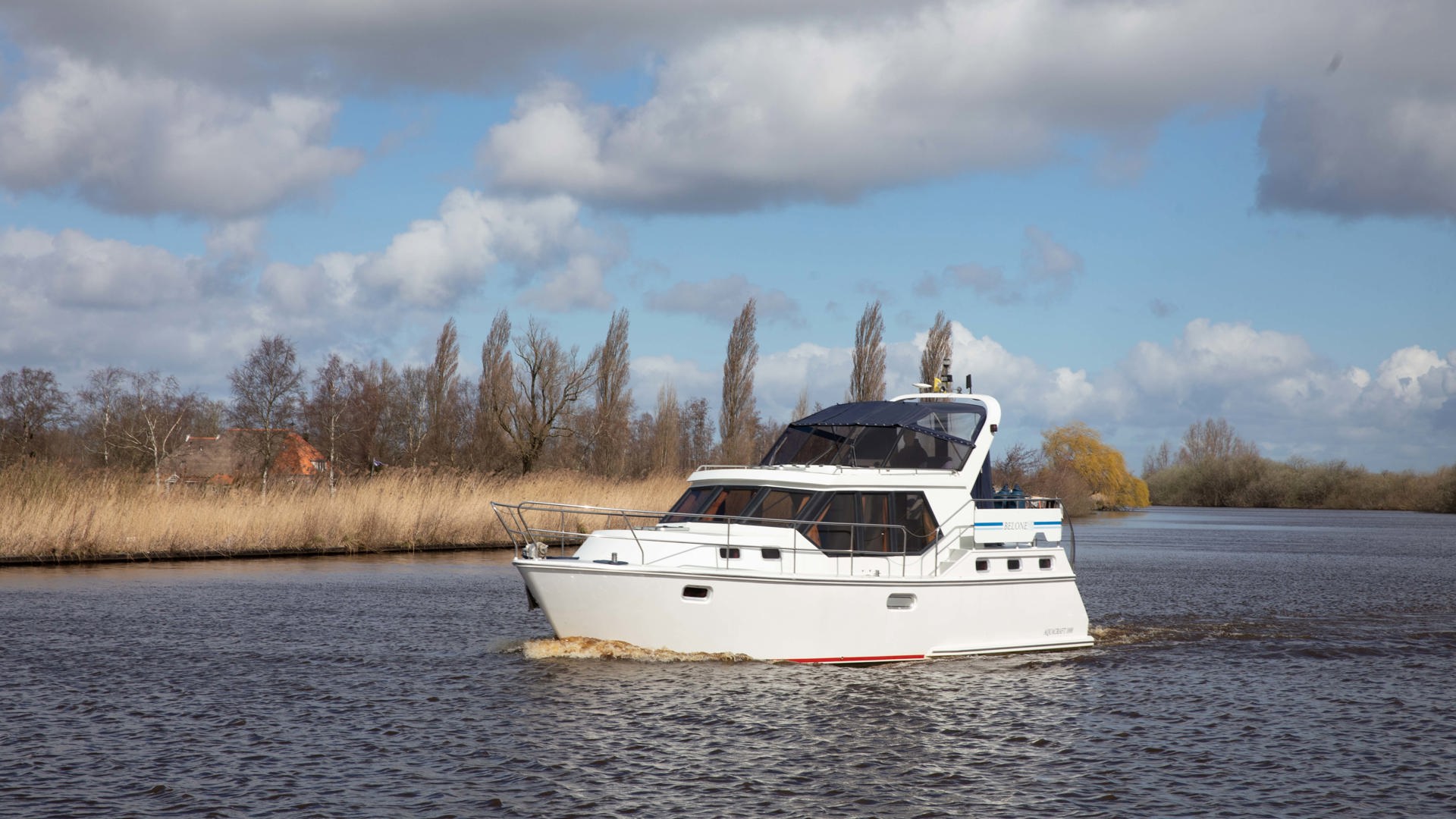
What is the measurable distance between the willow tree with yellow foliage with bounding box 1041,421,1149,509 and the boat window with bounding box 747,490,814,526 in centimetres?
7304

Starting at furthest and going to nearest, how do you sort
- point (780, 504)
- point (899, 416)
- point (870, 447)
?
point (899, 416) → point (870, 447) → point (780, 504)

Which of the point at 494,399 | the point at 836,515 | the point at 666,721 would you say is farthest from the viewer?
the point at 494,399

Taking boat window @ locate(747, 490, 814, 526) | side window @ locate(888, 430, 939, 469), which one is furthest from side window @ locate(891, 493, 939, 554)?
boat window @ locate(747, 490, 814, 526)

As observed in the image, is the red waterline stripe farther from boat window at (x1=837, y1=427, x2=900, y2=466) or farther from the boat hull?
boat window at (x1=837, y1=427, x2=900, y2=466)

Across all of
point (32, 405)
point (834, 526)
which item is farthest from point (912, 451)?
point (32, 405)

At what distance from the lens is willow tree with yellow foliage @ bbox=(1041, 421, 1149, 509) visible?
8781 centimetres

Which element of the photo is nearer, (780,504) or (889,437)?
(780,504)

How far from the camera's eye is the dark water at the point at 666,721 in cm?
1034

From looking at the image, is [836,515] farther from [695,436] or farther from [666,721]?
[695,436]

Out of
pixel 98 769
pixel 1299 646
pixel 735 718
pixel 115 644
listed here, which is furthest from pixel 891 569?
pixel 115 644

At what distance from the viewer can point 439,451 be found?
5412cm

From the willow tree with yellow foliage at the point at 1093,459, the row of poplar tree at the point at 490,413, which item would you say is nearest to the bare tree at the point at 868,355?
the row of poplar tree at the point at 490,413

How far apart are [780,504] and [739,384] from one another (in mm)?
41108

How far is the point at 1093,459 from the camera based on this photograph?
88188 mm
